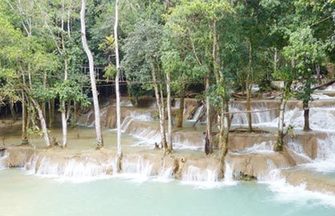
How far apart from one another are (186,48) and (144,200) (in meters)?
5.01

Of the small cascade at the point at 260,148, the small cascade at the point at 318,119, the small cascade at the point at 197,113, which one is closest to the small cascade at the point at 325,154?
the small cascade at the point at 260,148

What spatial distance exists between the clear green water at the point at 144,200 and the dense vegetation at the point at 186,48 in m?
1.90

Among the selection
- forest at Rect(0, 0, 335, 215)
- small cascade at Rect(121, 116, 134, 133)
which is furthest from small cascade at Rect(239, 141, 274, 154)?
small cascade at Rect(121, 116, 134, 133)

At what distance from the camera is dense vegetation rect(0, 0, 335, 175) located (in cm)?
1197

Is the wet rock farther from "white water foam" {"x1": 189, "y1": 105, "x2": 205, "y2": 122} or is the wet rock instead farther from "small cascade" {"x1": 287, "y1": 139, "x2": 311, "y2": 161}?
"white water foam" {"x1": 189, "y1": 105, "x2": 205, "y2": 122}

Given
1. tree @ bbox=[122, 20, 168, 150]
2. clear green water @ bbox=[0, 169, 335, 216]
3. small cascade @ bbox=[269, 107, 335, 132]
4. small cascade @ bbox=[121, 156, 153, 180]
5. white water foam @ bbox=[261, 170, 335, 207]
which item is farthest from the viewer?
small cascade @ bbox=[269, 107, 335, 132]

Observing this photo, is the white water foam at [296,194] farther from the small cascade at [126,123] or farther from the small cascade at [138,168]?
the small cascade at [126,123]

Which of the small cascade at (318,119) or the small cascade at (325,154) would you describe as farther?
the small cascade at (318,119)

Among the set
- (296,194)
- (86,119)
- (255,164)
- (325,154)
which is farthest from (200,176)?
(86,119)

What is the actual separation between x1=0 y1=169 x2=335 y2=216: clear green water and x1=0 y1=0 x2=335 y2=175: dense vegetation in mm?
1896

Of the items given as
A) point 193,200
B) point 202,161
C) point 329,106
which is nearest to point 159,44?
point 202,161

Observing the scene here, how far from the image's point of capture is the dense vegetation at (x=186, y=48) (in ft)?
39.3

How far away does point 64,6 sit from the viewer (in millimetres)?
19062

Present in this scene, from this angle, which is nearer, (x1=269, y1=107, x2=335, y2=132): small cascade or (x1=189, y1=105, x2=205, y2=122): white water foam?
(x1=269, y1=107, x2=335, y2=132): small cascade
